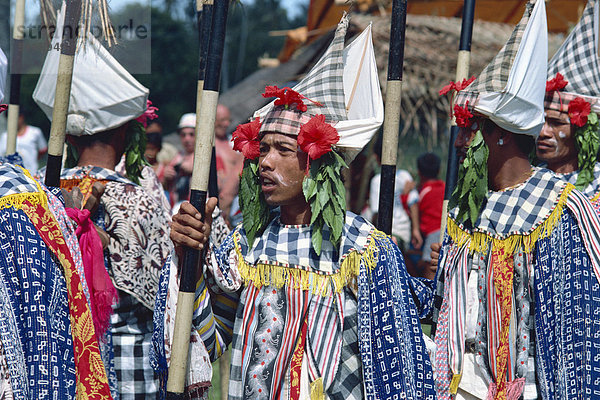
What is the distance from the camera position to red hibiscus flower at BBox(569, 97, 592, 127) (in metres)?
4.58

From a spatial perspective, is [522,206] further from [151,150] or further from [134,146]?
[151,150]

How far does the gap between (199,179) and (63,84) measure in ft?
3.15

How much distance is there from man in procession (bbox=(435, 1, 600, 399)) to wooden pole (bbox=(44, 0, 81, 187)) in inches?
67.3

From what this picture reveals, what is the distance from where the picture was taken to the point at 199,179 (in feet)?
10.0

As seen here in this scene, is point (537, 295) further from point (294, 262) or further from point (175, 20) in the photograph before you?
point (175, 20)

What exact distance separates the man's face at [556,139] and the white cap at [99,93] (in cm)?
222

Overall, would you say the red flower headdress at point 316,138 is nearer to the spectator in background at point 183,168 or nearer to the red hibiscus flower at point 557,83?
the red hibiscus flower at point 557,83

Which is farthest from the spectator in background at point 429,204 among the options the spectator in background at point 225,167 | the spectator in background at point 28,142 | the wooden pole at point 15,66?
the wooden pole at point 15,66

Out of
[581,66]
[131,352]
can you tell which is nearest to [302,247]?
[131,352]

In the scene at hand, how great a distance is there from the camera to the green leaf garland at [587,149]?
4.75 m

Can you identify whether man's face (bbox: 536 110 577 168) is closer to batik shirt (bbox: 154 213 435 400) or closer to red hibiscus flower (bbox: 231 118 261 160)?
batik shirt (bbox: 154 213 435 400)

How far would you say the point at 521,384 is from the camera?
356 cm

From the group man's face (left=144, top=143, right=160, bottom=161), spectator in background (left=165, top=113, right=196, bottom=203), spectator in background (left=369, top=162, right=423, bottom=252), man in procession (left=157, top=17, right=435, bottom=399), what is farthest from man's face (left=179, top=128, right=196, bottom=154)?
man in procession (left=157, top=17, right=435, bottom=399)

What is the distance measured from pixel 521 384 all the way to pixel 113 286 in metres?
1.94
